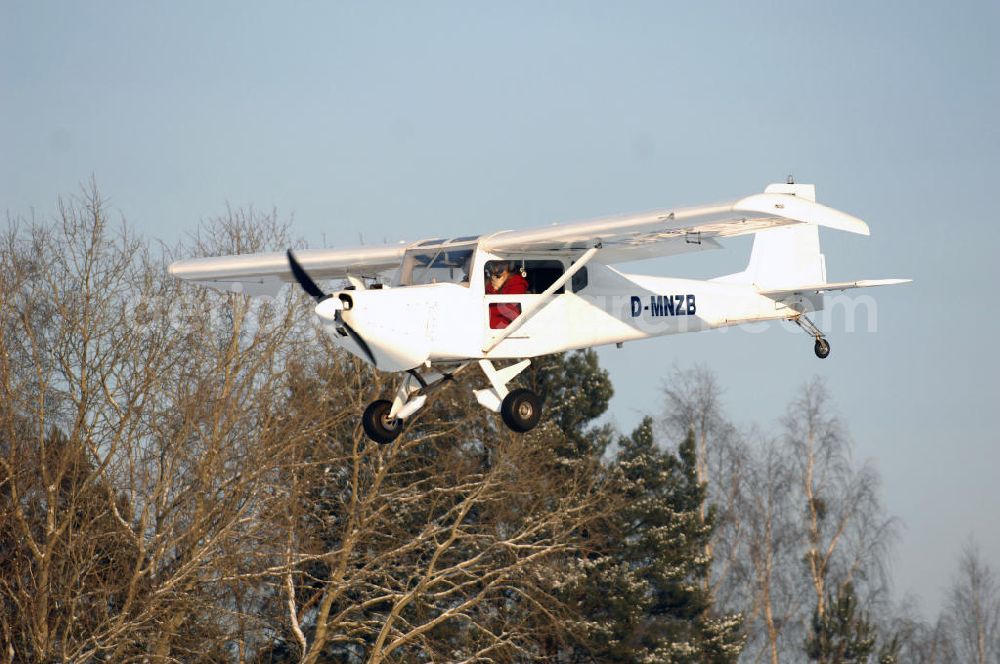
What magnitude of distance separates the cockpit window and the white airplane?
0.04 ft

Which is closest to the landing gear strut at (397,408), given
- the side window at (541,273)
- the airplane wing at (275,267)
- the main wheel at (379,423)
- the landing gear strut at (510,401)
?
the main wheel at (379,423)

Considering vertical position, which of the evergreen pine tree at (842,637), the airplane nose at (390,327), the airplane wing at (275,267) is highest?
the airplane wing at (275,267)

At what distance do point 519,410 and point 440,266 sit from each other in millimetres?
1920

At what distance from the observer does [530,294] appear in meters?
18.4

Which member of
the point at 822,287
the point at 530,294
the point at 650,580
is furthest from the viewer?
the point at 650,580

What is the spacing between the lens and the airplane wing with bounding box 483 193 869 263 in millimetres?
16625

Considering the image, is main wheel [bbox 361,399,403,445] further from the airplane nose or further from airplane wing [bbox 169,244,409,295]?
airplane wing [bbox 169,244,409,295]

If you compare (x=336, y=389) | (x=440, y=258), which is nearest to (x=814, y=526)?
(x=336, y=389)

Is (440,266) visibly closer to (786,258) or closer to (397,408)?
(397,408)

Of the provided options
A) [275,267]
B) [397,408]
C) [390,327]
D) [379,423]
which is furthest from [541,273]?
[275,267]

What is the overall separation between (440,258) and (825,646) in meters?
26.3

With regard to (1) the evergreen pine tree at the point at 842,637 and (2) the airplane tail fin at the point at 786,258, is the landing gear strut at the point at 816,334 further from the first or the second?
(1) the evergreen pine tree at the point at 842,637

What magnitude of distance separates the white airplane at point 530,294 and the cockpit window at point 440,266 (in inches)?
0.5

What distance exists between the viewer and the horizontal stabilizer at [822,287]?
1995 centimetres
